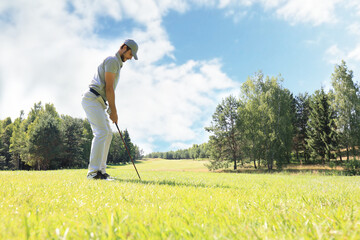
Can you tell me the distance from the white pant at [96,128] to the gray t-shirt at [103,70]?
215 millimetres

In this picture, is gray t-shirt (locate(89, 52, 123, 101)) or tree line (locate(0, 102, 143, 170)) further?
tree line (locate(0, 102, 143, 170))

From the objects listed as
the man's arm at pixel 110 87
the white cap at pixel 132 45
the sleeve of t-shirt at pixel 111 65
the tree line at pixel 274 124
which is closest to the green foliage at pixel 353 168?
the tree line at pixel 274 124

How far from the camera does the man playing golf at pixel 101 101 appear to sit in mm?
4652

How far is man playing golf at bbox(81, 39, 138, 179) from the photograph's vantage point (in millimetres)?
4652

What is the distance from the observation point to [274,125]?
102 ft

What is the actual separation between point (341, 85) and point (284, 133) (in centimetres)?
1124

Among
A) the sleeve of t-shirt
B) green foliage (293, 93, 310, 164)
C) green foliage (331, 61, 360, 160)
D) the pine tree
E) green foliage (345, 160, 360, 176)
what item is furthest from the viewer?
green foliage (293, 93, 310, 164)

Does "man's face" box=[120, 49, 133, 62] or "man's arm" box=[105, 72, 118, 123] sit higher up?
"man's face" box=[120, 49, 133, 62]

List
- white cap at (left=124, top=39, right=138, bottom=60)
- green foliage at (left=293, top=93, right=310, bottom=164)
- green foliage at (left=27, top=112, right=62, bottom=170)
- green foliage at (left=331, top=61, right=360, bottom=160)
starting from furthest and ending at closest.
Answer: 1. green foliage at (left=293, top=93, right=310, bottom=164)
2. green foliage at (left=27, top=112, right=62, bottom=170)
3. green foliage at (left=331, top=61, right=360, bottom=160)
4. white cap at (left=124, top=39, right=138, bottom=60)

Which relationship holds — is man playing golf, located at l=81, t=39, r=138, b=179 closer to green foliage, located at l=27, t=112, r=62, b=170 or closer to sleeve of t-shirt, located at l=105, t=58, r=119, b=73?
sleeve of t-shirt, located at l=105, t=58, r=119, b=73

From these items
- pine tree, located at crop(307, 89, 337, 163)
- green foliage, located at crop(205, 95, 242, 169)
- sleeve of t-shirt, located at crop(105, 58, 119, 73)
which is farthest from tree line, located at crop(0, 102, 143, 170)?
pine tree, located at crop(307, 89, 337, 163)

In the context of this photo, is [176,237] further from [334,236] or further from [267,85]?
[267,85]

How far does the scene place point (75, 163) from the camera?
4678 centimetres

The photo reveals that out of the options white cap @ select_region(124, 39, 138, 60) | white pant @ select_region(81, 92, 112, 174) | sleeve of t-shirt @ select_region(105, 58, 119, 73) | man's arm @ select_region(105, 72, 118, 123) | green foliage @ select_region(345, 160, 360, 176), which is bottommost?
green foliage @ select_region(345, 160, 360, 176)
